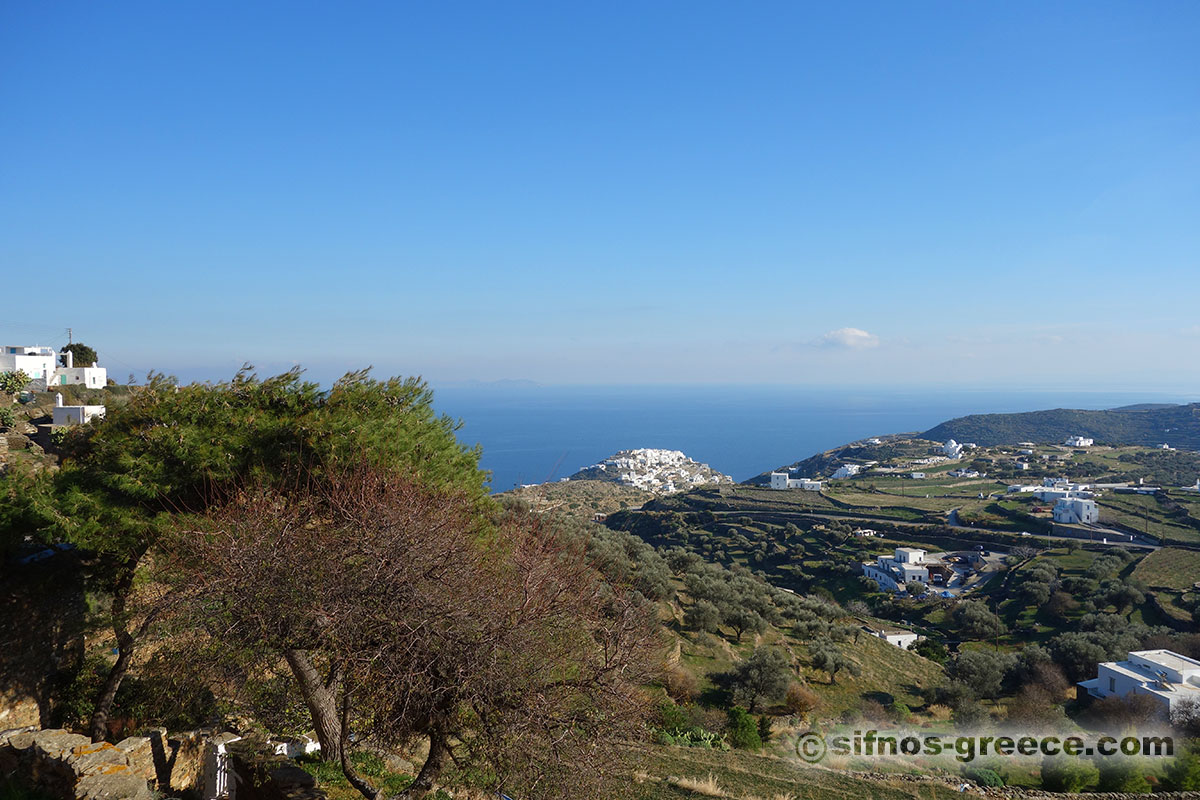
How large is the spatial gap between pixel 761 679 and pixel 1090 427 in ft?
441

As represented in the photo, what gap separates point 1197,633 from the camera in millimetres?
A: 27344

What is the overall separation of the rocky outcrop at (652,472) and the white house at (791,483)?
10.1 meters

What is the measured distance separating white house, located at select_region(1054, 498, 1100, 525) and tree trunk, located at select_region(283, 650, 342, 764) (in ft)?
191

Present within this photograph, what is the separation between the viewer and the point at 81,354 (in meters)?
35.0

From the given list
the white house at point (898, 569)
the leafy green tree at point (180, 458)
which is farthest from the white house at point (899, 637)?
the leafy green tree at point (180, 458)

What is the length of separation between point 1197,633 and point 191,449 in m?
38.7

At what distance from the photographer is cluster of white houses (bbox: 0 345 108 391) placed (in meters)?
28.9

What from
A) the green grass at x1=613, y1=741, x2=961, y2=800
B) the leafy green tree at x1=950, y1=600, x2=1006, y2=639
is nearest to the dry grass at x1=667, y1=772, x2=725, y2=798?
the green grass at x1=613, y1=741, x2=961, y2=800

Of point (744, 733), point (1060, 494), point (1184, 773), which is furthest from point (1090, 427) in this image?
point (744, 733)

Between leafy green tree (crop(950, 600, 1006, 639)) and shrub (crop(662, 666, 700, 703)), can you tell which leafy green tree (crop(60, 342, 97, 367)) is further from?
leafy green tree (crop(950, 600, 1006, 639))

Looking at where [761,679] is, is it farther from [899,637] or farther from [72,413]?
[72,413]

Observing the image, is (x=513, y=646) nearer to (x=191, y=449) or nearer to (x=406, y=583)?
(x=406, y=583)

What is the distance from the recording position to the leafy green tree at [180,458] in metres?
7.71

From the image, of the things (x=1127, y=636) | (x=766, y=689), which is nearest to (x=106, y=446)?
(x=766, y=689)
